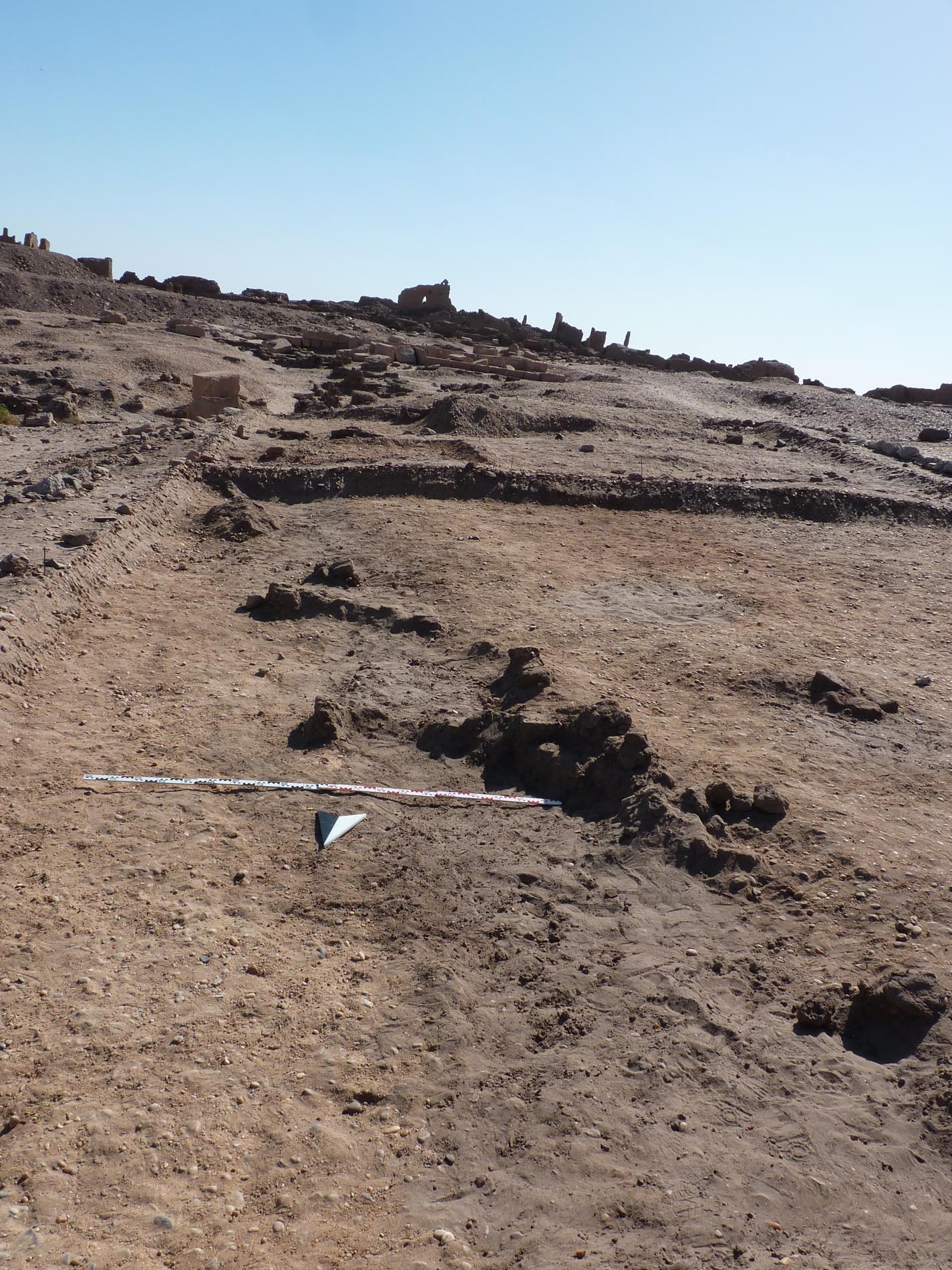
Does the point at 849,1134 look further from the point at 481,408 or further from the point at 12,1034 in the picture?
the point at 481,408

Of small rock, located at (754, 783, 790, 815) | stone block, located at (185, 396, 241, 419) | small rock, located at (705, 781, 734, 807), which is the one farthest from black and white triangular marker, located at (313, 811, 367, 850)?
stone block, located at (185, 396, 241, 419)

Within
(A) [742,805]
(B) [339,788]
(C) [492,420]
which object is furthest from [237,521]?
(A) [742,805]

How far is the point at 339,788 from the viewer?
16.7ft

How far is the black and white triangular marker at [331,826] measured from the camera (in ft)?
15.2

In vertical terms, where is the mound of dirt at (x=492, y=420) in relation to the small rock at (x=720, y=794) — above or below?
above

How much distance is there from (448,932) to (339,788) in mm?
1277

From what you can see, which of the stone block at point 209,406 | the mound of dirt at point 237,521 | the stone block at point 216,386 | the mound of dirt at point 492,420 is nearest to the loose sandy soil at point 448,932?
the mound of dirt at point 237,521

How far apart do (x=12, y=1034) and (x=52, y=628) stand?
363cm

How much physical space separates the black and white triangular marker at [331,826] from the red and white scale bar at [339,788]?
9.7 inches

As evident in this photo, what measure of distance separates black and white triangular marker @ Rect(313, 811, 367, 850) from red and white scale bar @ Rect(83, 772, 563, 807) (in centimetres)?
25

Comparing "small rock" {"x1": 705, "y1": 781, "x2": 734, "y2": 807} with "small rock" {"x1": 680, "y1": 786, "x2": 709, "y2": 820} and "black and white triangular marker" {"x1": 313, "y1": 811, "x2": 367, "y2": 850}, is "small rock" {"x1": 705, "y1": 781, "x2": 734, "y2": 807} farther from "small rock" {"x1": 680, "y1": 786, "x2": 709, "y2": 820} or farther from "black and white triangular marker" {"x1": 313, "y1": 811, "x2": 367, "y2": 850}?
"black and white triangular marker" {"x1": 313, "y1": 811, "x2": 367, "y2": 850}

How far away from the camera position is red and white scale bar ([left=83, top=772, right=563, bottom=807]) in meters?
5.00

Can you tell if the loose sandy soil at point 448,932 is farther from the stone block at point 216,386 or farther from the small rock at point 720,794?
the stone block at point 216,386

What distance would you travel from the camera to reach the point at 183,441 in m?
11.5
